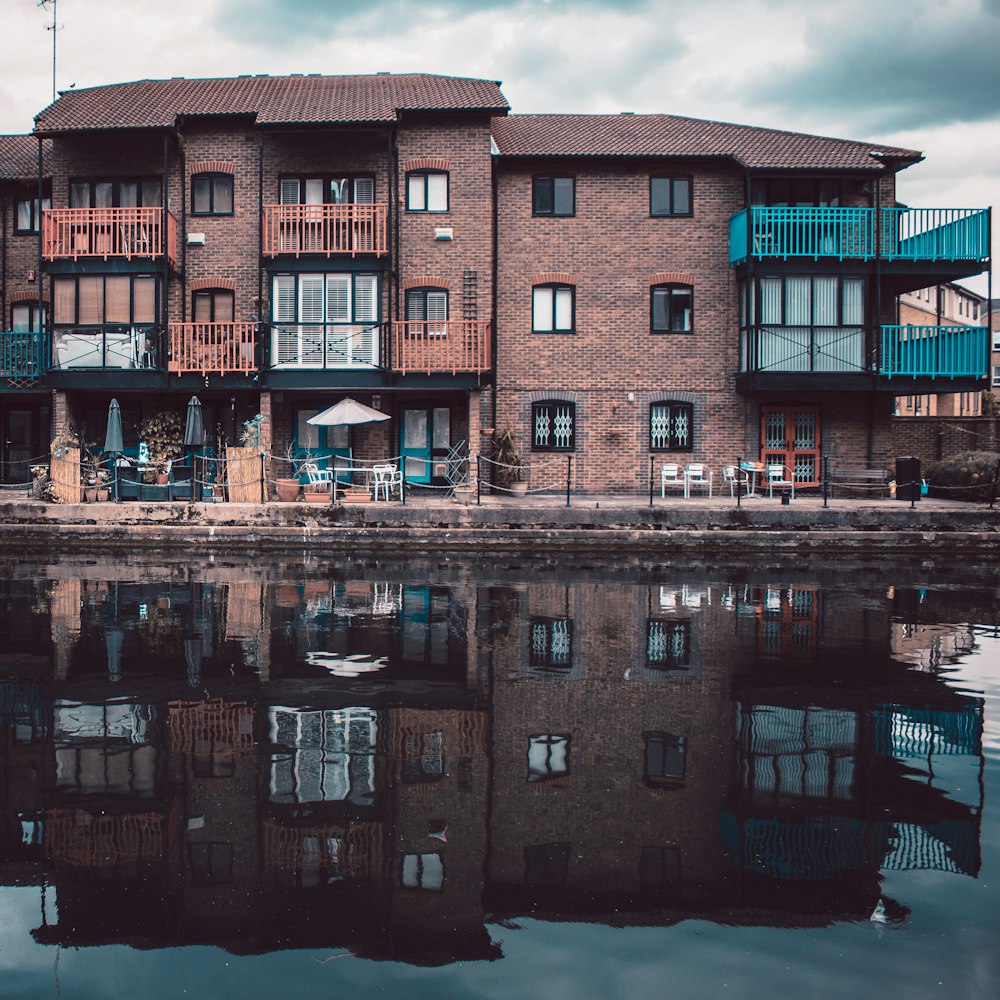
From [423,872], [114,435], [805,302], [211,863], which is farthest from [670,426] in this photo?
[211,863]

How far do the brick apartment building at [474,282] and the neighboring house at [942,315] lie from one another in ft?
51.8

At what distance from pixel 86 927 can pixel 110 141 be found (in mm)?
24881

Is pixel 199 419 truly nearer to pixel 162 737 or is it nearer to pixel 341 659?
pixel 341 659

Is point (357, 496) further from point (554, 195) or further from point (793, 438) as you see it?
point (793, 438)

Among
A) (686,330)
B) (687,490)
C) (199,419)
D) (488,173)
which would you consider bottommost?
(687,490)

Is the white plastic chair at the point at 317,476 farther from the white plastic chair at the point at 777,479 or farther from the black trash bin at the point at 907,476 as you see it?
the black trash bin at the point at 907,476

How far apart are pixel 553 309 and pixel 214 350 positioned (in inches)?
330

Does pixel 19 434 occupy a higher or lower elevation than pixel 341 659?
higher

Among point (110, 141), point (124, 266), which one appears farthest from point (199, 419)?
point (110, 141)

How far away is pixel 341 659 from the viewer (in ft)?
32.7

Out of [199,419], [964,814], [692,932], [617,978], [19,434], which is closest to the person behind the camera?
[617,978]

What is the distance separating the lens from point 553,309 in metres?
25.8

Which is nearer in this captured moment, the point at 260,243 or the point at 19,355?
the point at 260,243

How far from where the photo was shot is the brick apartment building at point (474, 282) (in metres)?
24.4
